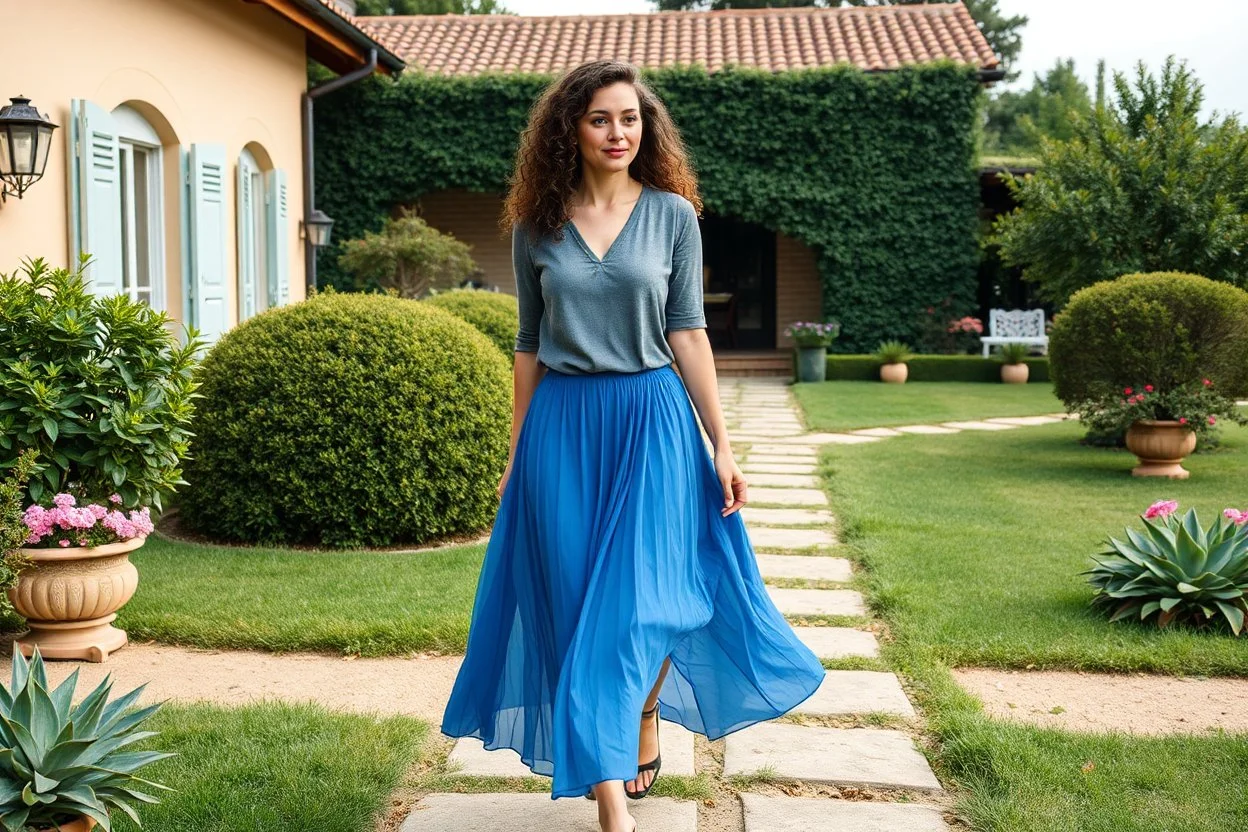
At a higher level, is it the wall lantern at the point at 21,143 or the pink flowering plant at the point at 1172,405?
the wall lantern at the point at 21,143

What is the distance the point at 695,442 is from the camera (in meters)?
3.04

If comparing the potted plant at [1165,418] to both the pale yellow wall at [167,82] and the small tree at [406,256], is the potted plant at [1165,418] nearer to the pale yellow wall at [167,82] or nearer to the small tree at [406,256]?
the pale yellow wall at [167,82]

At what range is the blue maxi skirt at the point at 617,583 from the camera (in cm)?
278

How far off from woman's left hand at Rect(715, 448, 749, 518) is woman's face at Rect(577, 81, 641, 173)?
759mm

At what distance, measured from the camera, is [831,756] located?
3.44m

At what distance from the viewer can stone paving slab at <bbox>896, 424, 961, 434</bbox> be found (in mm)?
11690

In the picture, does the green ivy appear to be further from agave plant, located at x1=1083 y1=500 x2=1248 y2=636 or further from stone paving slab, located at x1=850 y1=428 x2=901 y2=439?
agave plant, located at x1=1083 y1=500 x2=1248 y2=636

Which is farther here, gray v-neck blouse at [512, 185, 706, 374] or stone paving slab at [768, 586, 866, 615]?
stone paving slab at [768, 586, 866, 615]

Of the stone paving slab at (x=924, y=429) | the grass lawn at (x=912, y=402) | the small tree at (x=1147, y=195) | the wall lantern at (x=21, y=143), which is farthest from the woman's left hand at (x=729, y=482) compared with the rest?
the small tree at (x=1147, y=195)

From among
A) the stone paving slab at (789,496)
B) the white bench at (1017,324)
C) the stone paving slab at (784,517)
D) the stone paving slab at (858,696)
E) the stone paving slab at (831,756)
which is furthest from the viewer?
the white bench at (1017,324)

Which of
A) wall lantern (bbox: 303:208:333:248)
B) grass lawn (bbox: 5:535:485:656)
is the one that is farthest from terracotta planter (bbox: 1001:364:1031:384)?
grass lawn (bbox: 5:535:485:656)

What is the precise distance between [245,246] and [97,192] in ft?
9.74

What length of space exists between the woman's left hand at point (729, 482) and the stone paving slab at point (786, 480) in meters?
5.26

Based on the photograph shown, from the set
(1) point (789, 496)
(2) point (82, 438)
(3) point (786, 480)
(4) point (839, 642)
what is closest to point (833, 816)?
(4) point (839, 642)
